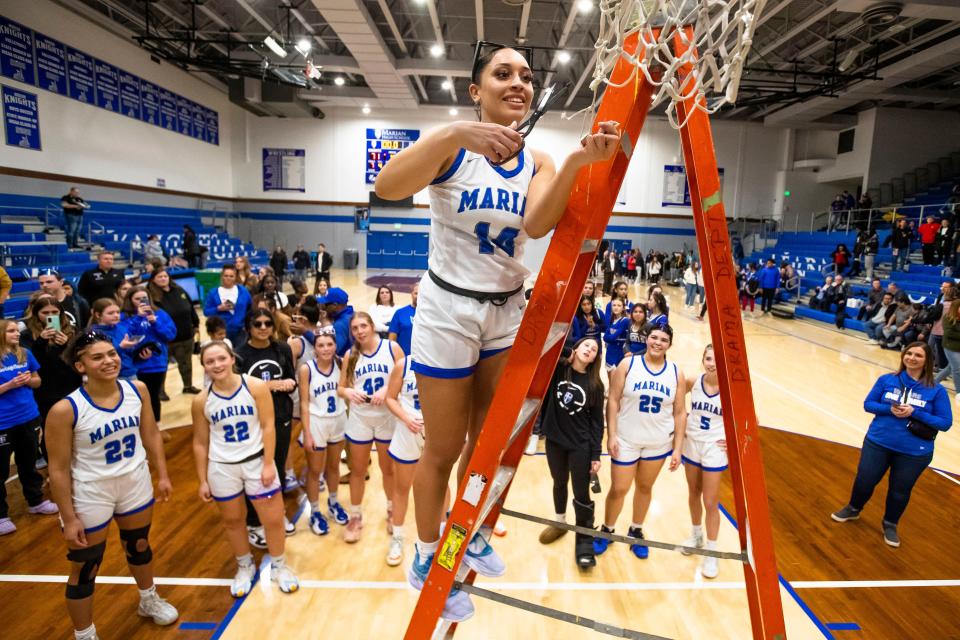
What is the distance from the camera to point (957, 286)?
10711 mm

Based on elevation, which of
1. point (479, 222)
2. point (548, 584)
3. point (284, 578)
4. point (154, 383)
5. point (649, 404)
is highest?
point (479, 222)

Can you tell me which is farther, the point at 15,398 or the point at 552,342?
the point at 15,398

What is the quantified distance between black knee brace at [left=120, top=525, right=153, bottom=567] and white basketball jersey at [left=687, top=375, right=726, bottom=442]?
161 inches

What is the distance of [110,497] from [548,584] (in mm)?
3112

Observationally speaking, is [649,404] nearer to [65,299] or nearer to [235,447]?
[235,447]

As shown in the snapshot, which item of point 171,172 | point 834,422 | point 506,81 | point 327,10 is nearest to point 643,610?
point 506,81

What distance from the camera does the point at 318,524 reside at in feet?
15.7

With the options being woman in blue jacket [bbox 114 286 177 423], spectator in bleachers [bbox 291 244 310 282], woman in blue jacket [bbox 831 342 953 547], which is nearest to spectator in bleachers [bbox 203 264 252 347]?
woman in blue jacket [bbox 114 286 177 423]

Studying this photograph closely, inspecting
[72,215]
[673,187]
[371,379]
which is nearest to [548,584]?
[371,379]

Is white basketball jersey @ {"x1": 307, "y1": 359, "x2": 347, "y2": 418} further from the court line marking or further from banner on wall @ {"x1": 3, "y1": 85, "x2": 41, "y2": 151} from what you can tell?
banner on wall @ {"x1": 3, "y1": 85, "x2": 41, "y2": 151}

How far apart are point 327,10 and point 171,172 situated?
35.5 feet

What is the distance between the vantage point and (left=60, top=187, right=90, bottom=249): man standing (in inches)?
545

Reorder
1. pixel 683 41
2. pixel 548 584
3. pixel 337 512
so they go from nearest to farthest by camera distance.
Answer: pixel 683 41, pixel 548 584, pixel 337 512

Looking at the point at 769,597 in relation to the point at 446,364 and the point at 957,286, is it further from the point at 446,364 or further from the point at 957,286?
the point at 957,286
